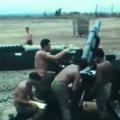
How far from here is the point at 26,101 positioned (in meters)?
10.9

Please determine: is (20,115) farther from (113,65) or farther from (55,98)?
(113,65)

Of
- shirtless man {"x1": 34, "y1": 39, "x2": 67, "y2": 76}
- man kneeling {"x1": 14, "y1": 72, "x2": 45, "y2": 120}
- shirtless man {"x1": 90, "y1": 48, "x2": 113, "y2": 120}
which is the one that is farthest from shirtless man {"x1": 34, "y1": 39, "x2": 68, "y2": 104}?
shirtless man {"x1": 90, "y1": 48, "x2": 113, "y2": 120}

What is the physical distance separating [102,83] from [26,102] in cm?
170

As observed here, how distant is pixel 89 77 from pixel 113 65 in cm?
91

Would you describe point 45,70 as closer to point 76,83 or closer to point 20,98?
point 20,98

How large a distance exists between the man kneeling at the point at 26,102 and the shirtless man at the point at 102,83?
1.30 m

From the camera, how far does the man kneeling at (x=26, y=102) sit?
10.9 m

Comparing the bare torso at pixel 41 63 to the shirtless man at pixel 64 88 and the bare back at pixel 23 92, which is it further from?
the shirtless man at pixel 64 88

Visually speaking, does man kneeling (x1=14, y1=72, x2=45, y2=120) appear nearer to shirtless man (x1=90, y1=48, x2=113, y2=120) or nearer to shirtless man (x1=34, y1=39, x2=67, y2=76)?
shirtless man (x1=34, y1=39, x2=67, y2=76)

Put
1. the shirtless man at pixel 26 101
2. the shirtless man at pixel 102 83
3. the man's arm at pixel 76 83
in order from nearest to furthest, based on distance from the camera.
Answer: the man's arm at pixel 76 83 < the shirtless man at pixel 26 101 < the shirtless man at pixel 102 83

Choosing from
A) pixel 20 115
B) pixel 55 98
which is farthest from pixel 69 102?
pixel 20 115

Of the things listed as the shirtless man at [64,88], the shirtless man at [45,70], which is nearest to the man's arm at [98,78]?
the shirtless man at [64,88]

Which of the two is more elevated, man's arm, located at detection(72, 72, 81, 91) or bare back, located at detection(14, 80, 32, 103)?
man's arm, located at detection(72, 72, 81, 91)

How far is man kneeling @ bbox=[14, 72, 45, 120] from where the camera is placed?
35.8ft
